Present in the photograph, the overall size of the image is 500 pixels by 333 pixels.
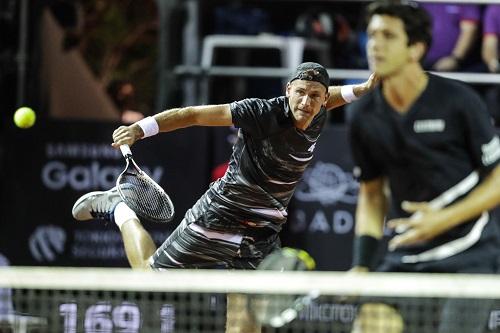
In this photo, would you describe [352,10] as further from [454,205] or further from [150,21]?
[454,205]

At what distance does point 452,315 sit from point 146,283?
1397 mm

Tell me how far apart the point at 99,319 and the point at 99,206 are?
194 cm

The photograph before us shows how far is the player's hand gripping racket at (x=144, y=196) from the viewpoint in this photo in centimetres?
766

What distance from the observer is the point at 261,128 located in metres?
7.45

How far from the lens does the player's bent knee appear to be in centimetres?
617

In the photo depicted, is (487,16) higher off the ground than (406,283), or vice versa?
(487,16)

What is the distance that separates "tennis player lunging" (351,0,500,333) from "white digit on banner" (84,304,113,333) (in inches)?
158

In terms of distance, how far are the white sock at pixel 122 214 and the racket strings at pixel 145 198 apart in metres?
0.63

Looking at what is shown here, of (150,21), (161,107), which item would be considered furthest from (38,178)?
(150,21)

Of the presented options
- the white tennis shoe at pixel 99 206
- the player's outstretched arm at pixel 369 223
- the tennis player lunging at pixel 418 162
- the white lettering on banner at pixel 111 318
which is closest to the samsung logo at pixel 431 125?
the tennis player lunging at pixel 418 162

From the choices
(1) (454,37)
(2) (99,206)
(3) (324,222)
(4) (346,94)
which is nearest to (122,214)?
(2) (99,206)

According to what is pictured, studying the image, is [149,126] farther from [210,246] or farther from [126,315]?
[126,315]

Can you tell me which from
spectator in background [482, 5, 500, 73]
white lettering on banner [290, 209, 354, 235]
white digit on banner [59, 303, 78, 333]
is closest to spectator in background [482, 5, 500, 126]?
spectator in background [482, 5, 500, 73]

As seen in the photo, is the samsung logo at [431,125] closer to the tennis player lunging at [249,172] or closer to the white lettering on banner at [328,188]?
the tennis player lunging at [249,172]
